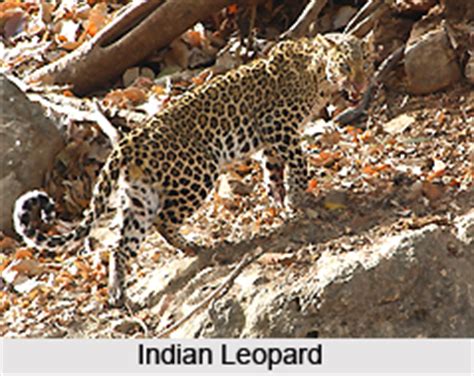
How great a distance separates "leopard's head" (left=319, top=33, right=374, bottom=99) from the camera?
8.94m

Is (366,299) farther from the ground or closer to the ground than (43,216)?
closer to the ground

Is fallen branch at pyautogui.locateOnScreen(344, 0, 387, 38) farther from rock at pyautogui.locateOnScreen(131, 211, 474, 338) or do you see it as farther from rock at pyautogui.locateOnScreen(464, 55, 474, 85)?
rock at pyautogui.locateOnScreen(131, 211, 474, 338)

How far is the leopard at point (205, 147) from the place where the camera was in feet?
27.1

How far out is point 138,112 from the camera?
453 inches

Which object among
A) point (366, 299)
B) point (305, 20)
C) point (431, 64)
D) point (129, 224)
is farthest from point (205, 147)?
point (305, 20)

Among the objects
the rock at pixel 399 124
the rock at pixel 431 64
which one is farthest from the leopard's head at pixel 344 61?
the rock at pixel 431 64

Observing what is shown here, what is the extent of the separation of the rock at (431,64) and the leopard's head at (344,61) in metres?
1.36

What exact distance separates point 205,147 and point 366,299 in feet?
6.69

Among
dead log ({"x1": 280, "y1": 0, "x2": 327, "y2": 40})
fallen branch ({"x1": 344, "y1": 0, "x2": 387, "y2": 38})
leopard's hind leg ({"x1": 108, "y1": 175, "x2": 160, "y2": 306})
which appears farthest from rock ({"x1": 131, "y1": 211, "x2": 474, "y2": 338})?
dead log ({"x1": 280, "y1": 0, "x2": 327, "y2": 40})

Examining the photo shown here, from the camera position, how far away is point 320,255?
7.90 m

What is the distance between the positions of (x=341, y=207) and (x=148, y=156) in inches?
67.0

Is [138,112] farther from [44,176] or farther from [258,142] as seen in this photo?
[258,142]

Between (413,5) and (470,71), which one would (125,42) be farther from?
(470,71)

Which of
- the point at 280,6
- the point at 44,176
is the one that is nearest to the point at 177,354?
the point at 44,176
